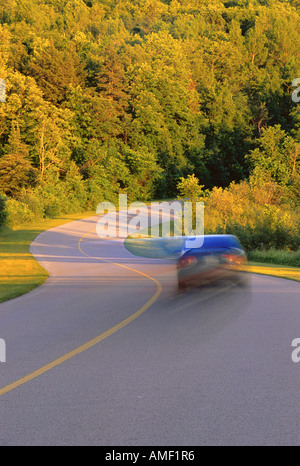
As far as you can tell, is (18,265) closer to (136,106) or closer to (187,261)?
(187,261)

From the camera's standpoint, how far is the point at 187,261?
14.4 metres

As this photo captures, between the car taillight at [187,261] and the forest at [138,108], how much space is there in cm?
3675

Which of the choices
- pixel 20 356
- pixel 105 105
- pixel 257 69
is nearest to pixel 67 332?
pixel 20 356

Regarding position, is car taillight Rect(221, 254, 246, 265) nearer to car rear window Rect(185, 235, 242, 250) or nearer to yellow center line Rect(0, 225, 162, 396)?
car rear window Rect(185, 235, 242, 250)

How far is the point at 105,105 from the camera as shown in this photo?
78688 mm

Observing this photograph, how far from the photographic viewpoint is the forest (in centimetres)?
6969

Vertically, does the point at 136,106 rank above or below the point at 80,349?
above

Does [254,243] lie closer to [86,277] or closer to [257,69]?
[86,277]

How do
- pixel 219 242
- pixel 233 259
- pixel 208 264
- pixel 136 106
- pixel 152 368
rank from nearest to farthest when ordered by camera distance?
pixel 152 368, pixel 208 264, pixel 233 259, pixel 219 242, pixel 136 106

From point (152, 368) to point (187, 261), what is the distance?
7091mm

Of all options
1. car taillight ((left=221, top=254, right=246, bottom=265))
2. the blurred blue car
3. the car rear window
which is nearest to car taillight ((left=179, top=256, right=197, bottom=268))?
the blurred blue car

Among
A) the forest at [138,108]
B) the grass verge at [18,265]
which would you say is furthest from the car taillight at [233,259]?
the forest at [138,108]

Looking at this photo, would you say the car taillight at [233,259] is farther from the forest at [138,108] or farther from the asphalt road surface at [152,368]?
the forest at [138,108]

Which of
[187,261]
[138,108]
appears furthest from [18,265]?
[138,108]
